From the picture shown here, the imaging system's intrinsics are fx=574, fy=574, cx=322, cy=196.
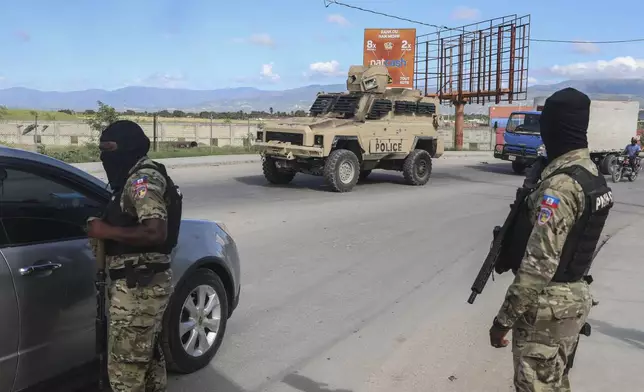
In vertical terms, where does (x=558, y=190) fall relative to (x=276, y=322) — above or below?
above

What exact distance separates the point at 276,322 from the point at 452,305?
1669mm

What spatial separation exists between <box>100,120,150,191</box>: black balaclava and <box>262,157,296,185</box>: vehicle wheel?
10824 millimetres

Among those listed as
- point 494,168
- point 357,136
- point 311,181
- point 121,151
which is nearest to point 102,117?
point 311,181

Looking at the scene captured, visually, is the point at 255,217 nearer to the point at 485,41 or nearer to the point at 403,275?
the point at 403,275

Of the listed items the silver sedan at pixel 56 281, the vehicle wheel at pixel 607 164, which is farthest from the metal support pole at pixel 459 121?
the silver sedan at pixel 56 281

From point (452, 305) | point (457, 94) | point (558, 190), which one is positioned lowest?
point (452, 305)

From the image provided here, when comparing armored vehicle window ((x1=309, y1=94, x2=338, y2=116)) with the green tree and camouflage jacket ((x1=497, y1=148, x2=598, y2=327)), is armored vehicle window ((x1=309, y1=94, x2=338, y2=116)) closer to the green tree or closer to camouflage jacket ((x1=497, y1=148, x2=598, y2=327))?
the green tree

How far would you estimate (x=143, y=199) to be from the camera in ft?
8.51

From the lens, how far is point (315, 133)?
12.3 metres

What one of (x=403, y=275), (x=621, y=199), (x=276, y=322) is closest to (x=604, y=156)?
(x=621, y=199)

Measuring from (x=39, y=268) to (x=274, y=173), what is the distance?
11.1m

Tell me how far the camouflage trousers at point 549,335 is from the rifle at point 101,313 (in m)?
1.88

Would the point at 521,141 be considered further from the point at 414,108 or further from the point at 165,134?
the point at 165,134

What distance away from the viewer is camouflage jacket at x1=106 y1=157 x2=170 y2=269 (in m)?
2.59
